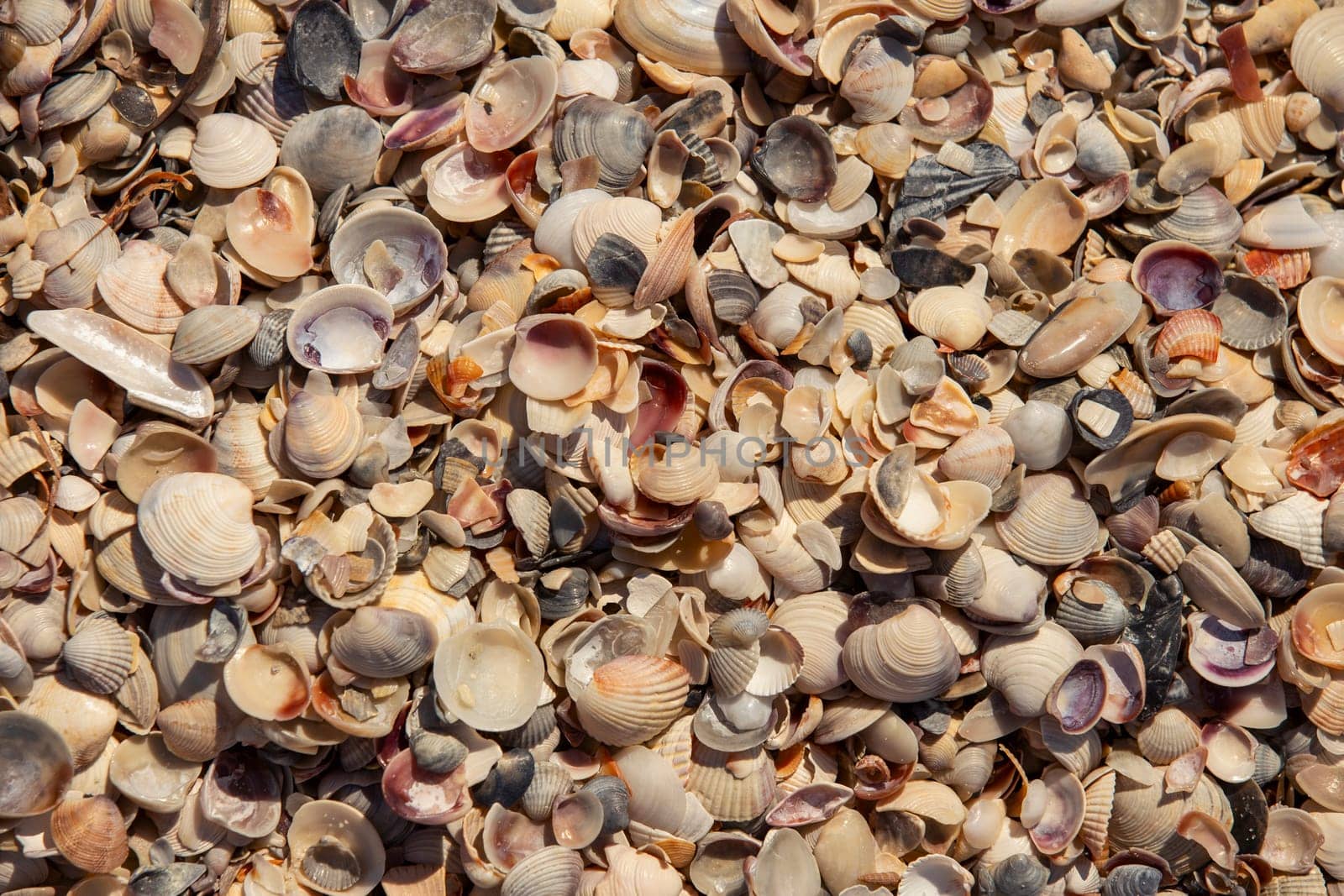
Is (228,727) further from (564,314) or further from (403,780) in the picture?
(564,314)

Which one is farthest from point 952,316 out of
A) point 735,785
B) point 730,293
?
point 735,785

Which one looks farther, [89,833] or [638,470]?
[638,470]

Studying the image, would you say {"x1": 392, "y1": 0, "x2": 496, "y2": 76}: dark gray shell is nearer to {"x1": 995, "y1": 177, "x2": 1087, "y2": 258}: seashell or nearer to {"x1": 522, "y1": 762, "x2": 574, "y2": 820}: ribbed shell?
{"x1": 995, "y1": 177, "x2": 1087, "y2": 258}: seashell

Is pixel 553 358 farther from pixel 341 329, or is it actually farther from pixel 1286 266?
pixel 1286 266

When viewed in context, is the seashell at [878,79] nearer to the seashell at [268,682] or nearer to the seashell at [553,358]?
the seashell at [553,358]

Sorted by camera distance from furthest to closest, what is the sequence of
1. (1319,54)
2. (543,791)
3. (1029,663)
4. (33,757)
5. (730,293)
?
1. (1319,54)
2. (730,293)
3. (1029,663)
4. (543,791)
5. (33,757)

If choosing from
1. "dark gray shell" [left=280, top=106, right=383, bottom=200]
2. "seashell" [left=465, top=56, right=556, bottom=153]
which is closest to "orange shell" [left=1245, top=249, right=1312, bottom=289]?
"seashell" [left=465, top=56, right=556, bottom=153]

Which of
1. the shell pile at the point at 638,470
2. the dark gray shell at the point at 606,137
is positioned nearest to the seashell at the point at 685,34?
the shell pile at the point at 638,470

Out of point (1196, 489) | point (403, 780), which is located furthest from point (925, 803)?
point (403, 780)
